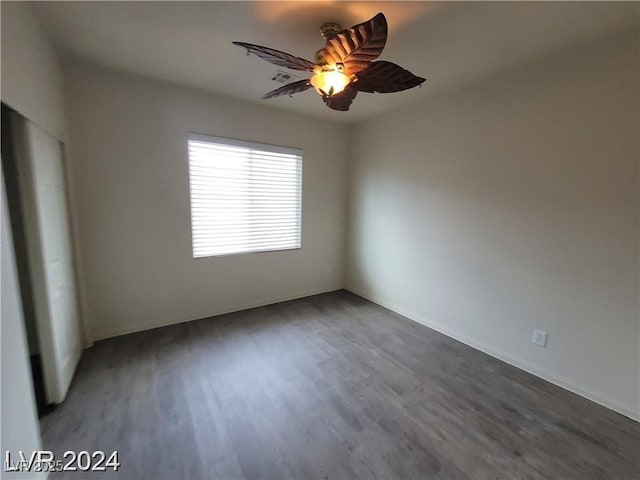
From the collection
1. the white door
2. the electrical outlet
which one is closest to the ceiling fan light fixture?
the white door

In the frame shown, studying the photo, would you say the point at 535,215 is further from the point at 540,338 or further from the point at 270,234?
the point at 270,234

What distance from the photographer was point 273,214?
356cm

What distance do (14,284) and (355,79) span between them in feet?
6.72

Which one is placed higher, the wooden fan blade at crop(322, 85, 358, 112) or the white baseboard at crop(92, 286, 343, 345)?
the wooden fan blade at crop(322, 85, 358, 112)

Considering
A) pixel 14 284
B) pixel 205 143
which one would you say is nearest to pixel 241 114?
pixel 205 143

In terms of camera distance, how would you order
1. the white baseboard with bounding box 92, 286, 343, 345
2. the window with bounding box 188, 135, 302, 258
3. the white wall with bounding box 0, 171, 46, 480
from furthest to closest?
the window with bounding box 188, 135, 302, 258
the white baseboard with bounding box 92, 286, 343, 345
the white wall with bounding box 0, 171, 46, 480

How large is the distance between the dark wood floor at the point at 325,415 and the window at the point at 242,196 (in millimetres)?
1143

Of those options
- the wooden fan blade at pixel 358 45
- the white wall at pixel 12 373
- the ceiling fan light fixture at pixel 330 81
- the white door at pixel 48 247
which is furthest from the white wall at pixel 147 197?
the wooden fan blade at pixel 358 45

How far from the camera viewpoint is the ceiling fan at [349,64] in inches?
53.8

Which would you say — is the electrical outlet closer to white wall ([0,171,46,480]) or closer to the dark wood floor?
the dark wood floor

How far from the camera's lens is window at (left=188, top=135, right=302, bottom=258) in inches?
119

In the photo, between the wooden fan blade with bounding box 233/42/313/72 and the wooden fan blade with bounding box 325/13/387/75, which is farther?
the wooden fan blade with bounding box 233/42/313/72

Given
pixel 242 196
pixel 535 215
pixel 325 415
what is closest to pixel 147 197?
pixel 242 196

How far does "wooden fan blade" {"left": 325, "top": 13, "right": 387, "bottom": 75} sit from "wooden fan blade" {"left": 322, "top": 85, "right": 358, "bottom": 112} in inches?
6.5
